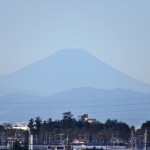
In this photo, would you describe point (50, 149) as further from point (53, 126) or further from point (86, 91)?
point (86, 91)

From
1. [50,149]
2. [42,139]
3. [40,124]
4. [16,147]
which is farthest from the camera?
[40,124]

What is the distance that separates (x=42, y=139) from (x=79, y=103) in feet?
443

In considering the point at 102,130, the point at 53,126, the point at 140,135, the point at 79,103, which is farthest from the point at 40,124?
the point at 79,103

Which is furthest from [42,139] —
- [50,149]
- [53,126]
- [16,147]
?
[16,147]

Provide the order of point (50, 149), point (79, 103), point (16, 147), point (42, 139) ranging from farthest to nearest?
point (79, 103) → point (42, 139) → point (50, 149) → point (16, 147)

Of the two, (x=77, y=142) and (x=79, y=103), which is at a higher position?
(x=79, y=103)

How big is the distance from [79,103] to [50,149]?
150 m

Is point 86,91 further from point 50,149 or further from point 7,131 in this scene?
point 50,149

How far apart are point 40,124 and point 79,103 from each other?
13105 centimetres

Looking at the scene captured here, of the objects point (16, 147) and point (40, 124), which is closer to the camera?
point (16, 147)

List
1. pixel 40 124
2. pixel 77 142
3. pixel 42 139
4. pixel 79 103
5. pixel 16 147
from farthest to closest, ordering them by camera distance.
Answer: pixel 79 103, pixel 40 124, pixel 42 139, pixel 77 142, pixel 16 147

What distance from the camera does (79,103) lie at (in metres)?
189

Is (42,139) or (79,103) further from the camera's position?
(79,103)

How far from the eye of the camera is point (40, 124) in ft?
189
